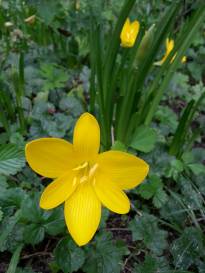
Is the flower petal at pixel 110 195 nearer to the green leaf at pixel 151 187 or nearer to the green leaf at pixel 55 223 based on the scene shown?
the green leaf at pixel 55 223

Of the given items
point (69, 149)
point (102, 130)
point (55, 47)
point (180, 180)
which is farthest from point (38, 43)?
point (69, 149)

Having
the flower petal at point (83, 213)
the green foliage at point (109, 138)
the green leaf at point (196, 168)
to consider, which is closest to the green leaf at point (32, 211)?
the green foliage at point (109, 138)

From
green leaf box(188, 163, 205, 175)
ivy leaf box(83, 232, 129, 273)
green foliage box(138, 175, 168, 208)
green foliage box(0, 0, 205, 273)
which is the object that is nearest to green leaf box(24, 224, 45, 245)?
green foliage box(0, 0, 205, 273)

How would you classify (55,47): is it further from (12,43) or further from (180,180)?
(180,180)

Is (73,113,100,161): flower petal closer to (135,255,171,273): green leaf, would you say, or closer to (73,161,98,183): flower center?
(73,161,98,183): flower center

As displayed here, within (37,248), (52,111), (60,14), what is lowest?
(37,248)

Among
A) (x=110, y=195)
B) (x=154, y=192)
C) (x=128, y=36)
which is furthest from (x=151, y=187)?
(x=128, y=36)

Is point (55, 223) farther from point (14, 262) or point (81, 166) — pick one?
point (81, 166)
